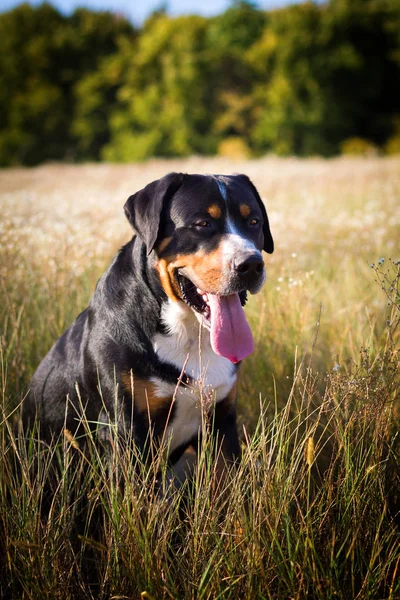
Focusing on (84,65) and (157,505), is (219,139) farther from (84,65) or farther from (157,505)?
(157,505)

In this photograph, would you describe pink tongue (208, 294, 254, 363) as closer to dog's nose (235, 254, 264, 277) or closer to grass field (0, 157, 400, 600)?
dog's nose (235, 254, 264, 277)

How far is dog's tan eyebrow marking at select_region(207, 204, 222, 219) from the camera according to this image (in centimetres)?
264

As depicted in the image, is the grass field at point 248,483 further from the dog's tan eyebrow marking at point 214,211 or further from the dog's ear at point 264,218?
the dog's tan eyebrow marking at point 214,211

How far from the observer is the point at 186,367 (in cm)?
260

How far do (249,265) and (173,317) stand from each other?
44cm

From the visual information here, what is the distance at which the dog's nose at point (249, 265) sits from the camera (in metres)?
2.45

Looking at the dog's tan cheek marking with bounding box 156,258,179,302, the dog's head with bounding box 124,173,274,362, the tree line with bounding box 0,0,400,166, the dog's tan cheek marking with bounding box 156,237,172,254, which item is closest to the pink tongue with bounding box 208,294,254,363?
the dog's head with bounding box 124,173,274,362

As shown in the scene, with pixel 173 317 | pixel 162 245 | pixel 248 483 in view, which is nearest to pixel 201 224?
pixel 162 245

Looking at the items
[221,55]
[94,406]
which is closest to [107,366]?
[94,406]

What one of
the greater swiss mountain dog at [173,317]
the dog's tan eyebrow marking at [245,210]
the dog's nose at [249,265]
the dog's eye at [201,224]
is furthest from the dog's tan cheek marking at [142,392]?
the dog's tan eyebrow marking at [245,210]

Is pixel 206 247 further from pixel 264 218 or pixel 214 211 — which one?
pixel 264 218

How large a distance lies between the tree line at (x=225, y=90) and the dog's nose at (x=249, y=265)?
26.3 meters

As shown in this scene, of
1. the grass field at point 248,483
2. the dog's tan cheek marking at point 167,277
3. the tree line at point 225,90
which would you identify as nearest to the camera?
the grass field at point 248,483

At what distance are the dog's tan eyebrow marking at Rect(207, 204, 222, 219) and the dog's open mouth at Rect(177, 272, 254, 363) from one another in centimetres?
33
